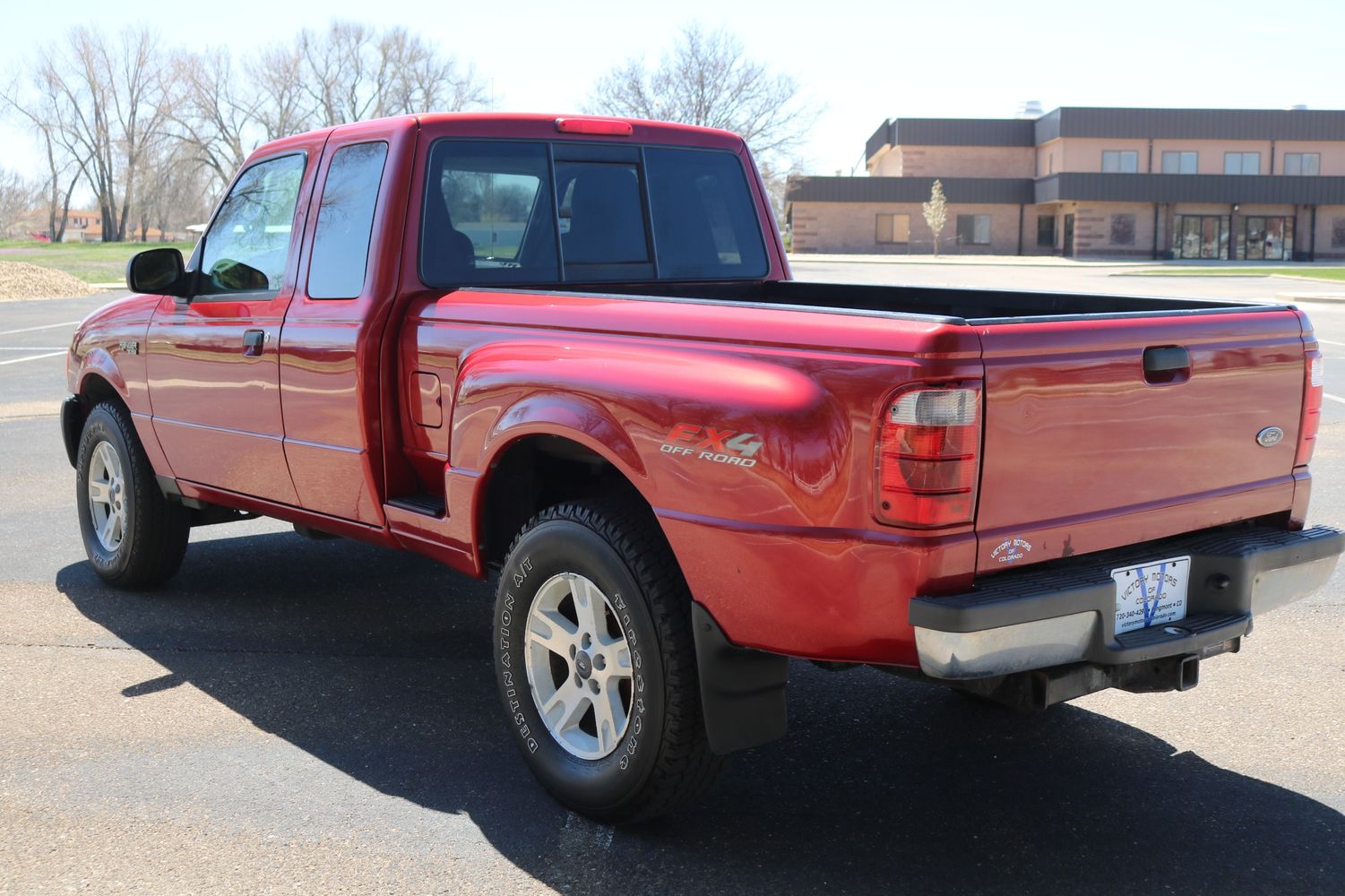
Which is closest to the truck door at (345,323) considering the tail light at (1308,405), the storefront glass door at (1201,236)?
the tail light at (1308,405)

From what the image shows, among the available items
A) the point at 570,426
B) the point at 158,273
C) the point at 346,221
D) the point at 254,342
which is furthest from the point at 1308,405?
the point at 158,273

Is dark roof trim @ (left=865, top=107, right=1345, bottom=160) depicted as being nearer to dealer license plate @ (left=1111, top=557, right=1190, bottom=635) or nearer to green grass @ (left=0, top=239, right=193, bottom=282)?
green grass @ (left=0, top=239, right=193, bottom=282)

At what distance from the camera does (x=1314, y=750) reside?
4.34 m

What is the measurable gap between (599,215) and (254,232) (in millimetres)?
1452

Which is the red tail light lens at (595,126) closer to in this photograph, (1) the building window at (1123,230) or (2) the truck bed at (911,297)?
(2) the truck bed at (911,297)

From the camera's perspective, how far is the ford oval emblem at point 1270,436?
3762mm

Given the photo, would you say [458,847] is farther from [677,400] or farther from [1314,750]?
[1314,750]

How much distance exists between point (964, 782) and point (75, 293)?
36.1 m

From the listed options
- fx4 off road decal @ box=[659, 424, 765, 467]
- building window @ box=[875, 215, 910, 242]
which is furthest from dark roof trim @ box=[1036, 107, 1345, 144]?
fx4 off road decal @ box=[659, 424, 765, 467]

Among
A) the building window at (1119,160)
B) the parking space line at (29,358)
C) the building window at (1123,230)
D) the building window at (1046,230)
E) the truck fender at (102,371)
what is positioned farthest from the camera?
the building window at (1046,230)

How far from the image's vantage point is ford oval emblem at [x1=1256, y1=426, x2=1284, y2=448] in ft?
12.3

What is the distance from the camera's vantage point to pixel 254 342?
5.13m

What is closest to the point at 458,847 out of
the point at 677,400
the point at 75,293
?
the point at 677,400

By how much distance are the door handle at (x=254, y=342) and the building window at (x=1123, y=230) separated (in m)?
70.0
